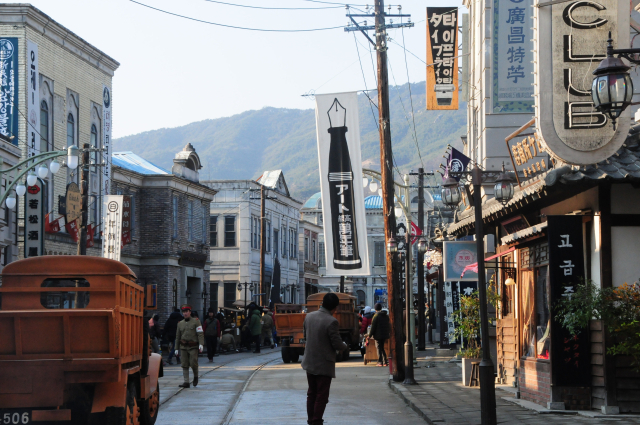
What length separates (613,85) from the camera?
29.9 feet

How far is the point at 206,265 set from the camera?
50.9 meters

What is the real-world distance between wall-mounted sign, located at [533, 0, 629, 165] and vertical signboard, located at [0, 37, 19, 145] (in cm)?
2134

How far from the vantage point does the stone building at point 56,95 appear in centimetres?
2988

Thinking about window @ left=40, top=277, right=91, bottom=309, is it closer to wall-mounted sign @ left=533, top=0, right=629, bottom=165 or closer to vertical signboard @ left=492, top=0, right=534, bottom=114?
wall-mounted sign @ left=533, top=0, right=629, bottom=165

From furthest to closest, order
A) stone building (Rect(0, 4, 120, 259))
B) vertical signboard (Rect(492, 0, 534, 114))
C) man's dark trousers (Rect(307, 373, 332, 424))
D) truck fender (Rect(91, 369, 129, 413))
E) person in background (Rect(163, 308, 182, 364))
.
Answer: stone building (Rect(0, 4, 120, 259)) < person in background (Rect(163, 308, 182, 364)) < vertical signboard (Rect(492, 0, 534, 114)) < man's dark trousers (Rect(307, 373, 332, 424)) < truck fender (Rect(91, 369, 129, 413))

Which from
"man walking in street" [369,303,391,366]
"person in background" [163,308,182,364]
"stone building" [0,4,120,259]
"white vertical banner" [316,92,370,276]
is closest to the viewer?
"white vertical banner" [316,92,370,276]

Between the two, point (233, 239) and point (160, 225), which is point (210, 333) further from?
point (233, 239)

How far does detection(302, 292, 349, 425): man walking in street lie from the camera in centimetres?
1121

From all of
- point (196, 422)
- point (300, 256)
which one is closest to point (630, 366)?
point (196, 422)

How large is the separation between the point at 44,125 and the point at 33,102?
2610 millimetres

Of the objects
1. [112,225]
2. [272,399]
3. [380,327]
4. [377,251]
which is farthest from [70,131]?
[377,251]

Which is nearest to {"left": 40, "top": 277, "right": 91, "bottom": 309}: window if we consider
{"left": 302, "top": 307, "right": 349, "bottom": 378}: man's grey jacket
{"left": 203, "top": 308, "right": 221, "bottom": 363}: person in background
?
{"left": 302, "top": 307, "right": 349, "bottom": 378}: man's grey jacket

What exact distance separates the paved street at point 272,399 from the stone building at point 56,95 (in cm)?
1025

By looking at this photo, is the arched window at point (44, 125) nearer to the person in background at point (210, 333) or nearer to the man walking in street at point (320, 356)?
the person in background at point (210, 333)
